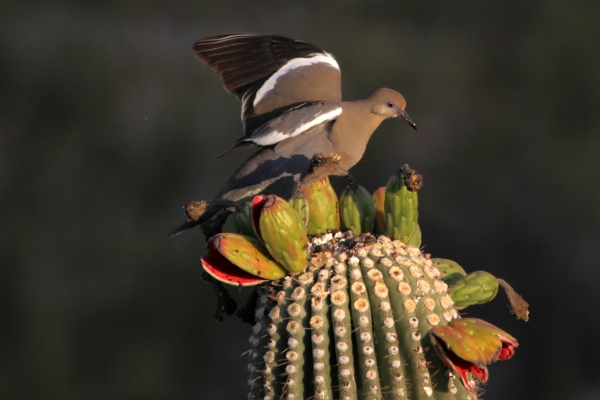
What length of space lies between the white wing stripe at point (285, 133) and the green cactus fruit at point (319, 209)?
4.25 ft

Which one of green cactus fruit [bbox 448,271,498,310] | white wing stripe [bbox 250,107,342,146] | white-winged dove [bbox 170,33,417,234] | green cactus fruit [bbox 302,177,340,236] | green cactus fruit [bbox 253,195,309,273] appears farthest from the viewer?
white-winged dove [bbox 170,33,417,234]

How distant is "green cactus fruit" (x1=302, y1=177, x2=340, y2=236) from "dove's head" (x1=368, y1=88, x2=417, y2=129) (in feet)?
5.95

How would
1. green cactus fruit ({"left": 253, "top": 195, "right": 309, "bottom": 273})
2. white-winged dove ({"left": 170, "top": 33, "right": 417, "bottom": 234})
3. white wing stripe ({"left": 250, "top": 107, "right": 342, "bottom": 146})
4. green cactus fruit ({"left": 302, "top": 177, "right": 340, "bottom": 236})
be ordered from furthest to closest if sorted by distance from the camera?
white-winged dove ({"left": 170, "top": 33, "right": 417, "bottom": 234})
white wing stripe ({"left": 250, "top": 107, "right": 342, "bottom": 146})
green cactus fruit ({"left": 302, "top": 177, "right": 340, "bottom": 236})
green cactus fruit ({"left": 253, "top": 195, "right": 309, "bottom": 273})

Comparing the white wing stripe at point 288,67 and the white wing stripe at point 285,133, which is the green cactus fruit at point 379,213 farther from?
the white wing stripe at point 288,67

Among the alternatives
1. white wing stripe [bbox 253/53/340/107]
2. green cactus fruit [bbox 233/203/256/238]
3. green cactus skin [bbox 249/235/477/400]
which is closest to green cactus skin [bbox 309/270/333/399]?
green cactus skin [bbox 249/235/477/400]

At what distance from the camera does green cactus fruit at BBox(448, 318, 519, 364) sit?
5.23ft

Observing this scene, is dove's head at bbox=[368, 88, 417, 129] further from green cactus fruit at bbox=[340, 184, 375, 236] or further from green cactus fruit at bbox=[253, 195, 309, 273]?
green cactus fruit at bbox=[253, 195, 309, 273]

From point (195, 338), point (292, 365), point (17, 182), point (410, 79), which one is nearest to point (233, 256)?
point (292, 365)

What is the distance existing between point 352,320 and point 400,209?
15.4 inches

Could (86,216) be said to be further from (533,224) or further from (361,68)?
(533,224)

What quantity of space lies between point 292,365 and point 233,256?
242 millimetres

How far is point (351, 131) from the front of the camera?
3.55 m

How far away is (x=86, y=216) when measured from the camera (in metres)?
5.88

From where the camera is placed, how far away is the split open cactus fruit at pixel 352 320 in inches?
63.4
